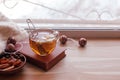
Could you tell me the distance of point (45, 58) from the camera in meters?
0.81

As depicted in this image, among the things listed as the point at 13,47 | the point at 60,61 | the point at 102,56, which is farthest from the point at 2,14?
the point at 102,56

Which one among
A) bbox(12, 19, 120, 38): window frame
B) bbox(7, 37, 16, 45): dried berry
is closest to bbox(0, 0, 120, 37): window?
bbox(12, 19, 120, 38): window frame

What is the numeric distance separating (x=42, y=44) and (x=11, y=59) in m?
0.12

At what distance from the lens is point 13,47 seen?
0.84 m

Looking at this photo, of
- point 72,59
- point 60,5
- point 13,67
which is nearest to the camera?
point 13,67

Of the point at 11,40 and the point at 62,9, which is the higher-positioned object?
the point at 62,9

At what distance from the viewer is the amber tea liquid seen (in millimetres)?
798

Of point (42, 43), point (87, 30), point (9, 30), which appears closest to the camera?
point (42, 43)

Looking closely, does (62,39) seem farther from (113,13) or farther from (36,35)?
(113,13)

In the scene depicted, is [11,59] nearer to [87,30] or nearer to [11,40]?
[11,40]

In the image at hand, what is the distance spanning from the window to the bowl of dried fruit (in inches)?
6.9

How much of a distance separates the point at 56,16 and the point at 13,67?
13.5 inches

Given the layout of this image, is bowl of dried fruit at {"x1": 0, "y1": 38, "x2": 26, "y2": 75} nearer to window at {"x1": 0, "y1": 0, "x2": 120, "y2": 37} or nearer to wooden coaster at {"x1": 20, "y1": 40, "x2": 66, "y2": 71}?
wooden coaster at {"x1": 20, "y1": 40, "x2": 66, "y2": 71}

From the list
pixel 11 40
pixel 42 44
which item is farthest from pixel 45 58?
pixel 11 40
